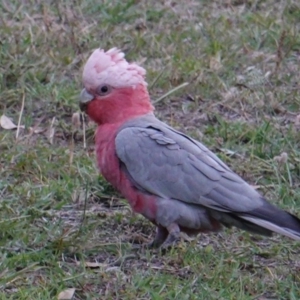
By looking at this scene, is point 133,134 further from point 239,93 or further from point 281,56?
point 281,56

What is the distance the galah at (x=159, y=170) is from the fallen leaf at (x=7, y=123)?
1.30m

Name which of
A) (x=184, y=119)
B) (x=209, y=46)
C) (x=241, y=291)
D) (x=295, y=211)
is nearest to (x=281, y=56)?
(x=209, y=46)

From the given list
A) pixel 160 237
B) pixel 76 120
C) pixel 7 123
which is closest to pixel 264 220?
pixel 160 237

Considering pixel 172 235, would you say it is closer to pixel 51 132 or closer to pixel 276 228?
pixel 276 228

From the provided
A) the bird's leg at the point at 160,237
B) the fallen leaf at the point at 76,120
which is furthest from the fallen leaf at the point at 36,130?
the bird's leg at the point at 160,237

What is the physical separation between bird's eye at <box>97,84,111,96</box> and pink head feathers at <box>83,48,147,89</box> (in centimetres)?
2

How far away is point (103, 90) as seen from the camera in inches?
207

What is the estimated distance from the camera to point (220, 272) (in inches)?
184

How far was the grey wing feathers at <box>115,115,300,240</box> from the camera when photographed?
4.79 meters

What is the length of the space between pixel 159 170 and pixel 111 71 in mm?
615

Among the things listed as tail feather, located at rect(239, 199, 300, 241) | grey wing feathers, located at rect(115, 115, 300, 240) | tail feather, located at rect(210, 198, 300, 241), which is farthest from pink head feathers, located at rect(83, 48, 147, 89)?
tail feather, located at rect(239, 199, 300, 241)

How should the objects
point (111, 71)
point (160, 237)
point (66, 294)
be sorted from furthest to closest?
point (111, 71) → point (160, 237) → point (66, 294)

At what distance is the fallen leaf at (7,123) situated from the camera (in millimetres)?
6430

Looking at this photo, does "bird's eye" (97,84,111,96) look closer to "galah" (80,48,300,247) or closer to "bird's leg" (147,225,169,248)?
"galah" (80,48,300,247)
